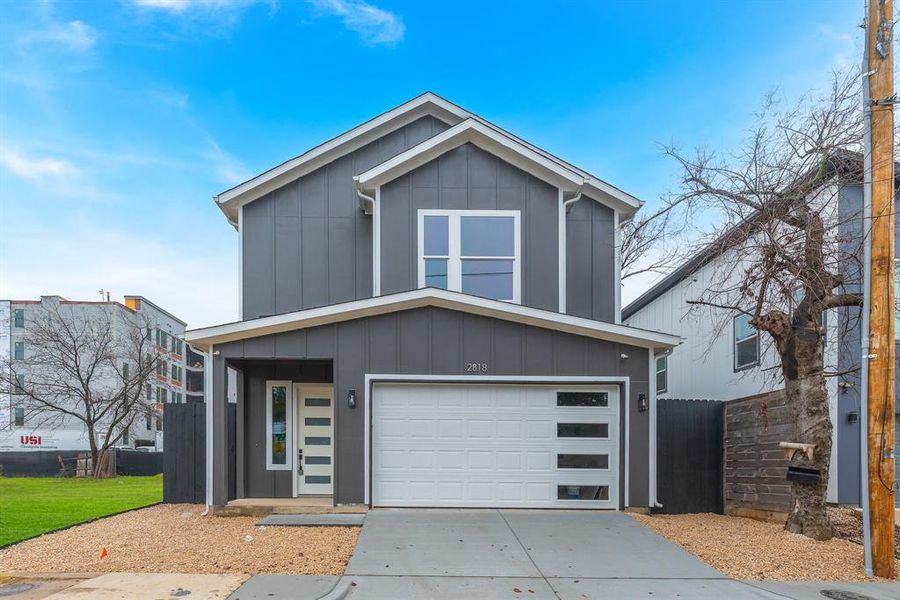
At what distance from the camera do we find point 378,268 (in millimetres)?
11195

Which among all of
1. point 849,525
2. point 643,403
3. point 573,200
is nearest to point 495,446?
point 643,403

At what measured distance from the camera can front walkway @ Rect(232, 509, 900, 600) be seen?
608cm

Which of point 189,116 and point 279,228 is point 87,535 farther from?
point 189,116

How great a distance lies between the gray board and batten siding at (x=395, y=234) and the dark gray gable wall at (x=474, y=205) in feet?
0.06

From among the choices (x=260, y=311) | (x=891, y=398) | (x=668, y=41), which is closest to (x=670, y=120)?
(x=668, y=41)

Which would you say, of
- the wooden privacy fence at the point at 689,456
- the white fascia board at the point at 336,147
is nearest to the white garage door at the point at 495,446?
the wooden privacy fence at the point at 689,456

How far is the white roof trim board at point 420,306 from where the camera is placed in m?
9.61

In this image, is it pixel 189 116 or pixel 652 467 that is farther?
pixel 189 116

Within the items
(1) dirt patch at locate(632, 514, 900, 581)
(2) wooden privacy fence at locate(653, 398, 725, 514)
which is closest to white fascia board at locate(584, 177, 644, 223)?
(2) wooden privacy fence at locate(653, 398, 725, 514)

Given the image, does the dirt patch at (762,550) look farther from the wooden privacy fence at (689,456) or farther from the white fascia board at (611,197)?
the white fascia board at (611,197)

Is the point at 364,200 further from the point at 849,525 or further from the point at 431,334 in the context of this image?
the point at 849,525

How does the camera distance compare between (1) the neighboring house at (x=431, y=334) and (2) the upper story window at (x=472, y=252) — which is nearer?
(1) the neighboring house at (x=431, y=334)

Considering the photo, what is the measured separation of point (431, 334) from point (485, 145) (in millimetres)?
4116

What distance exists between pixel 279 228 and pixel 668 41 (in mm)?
10633
